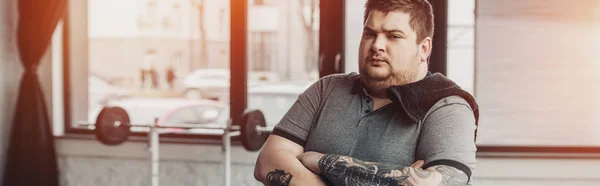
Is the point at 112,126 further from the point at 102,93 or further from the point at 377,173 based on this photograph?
the point at 377,173

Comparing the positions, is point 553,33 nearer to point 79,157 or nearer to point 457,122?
point 457,122

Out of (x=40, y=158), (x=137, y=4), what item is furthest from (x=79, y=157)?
(x=137, y=4)

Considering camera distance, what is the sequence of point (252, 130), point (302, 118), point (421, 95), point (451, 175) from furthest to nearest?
1. point (252, 130)
2. point (302, 118)
3. point (421, 95)
4. point (451, 175)

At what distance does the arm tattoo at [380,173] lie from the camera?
4.91 feet

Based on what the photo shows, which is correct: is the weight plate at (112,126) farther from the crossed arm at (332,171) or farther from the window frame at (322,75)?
the crossed arm at (332,171)

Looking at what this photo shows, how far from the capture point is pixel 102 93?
3.75 m

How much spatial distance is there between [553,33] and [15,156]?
2.78m

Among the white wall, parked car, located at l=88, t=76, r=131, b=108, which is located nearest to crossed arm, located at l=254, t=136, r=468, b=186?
parked car, located at l=88, t=76, r=131, b=108

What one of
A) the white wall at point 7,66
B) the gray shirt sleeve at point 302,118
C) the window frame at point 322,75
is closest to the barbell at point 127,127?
the window frame at point 322,75

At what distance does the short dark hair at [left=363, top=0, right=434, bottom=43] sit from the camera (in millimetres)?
1640

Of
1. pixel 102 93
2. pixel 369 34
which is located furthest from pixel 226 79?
pixel 369 34

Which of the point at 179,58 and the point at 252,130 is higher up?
the point at 179,58

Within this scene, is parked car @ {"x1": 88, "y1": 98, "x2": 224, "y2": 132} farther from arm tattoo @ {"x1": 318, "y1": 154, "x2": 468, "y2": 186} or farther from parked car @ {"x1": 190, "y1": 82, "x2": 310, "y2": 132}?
arm tattoo @ {"x1": 318, "y1": 154, "x2": 468, "y2": 186}

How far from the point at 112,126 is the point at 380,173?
6.82 feet
